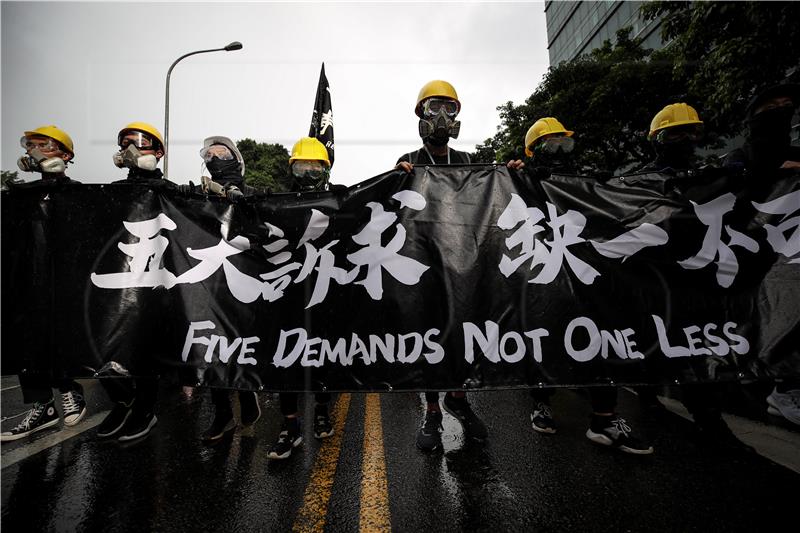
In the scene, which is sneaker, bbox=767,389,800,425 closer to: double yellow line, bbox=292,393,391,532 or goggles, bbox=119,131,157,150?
double yellow line, bbox=292,393,391,532

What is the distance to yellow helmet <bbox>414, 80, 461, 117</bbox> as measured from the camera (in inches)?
135

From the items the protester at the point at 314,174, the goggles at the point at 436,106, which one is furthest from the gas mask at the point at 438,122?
the protester at the point at 314,174

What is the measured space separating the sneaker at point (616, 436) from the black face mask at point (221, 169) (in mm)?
3820

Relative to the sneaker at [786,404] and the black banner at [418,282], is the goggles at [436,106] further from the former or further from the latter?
the sneaker at [786,404]

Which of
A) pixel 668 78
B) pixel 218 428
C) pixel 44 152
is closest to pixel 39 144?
pixel 44 152

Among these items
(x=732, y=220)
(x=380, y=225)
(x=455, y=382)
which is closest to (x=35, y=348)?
(x=380, y=225)

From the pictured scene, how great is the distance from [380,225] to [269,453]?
179cm

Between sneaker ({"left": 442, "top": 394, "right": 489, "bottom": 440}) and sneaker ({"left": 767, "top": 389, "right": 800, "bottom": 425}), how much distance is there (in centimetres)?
241

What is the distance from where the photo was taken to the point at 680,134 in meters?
3.33

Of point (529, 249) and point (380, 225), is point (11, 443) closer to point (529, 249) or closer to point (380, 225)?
point (380, 225)

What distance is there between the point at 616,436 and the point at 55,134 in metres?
5.32

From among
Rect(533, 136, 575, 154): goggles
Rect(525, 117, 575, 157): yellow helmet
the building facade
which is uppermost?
the building facade

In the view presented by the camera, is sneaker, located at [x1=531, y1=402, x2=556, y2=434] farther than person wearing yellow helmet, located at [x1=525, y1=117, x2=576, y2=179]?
No

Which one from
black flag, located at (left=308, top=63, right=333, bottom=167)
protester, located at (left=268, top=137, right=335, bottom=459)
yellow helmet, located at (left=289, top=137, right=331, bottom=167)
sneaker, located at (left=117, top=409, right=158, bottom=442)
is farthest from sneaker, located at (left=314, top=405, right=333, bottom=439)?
black flag, located at (left=308, top=63, right=333, bottom=167)
